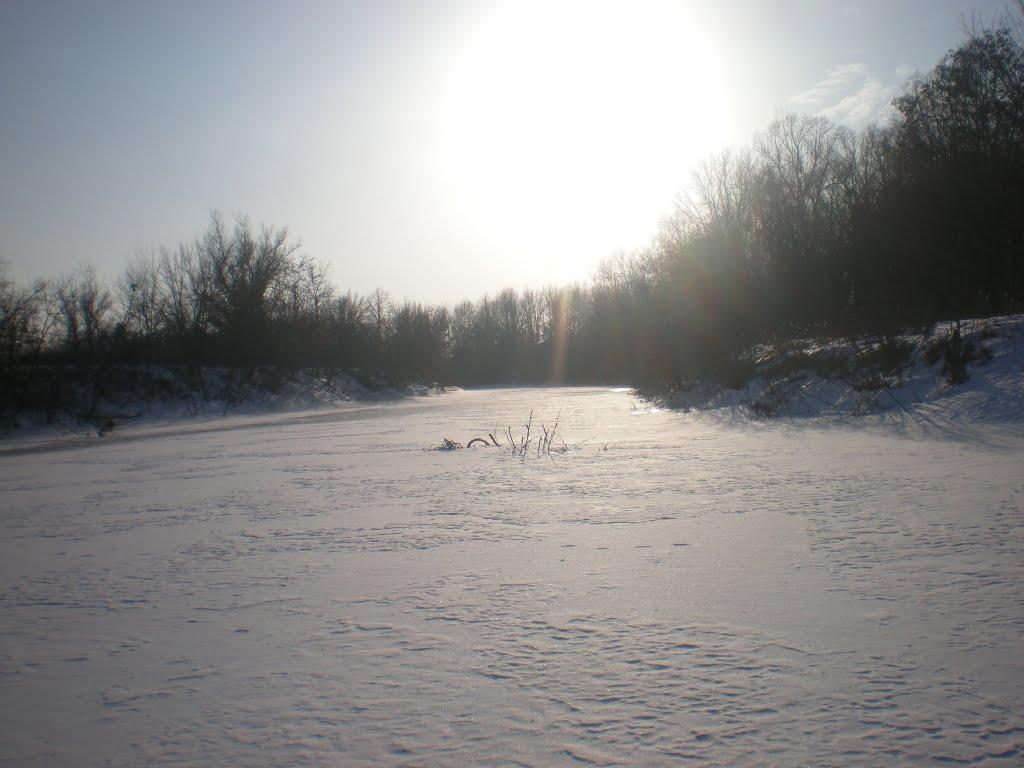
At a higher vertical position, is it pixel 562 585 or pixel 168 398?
pixel 168 398

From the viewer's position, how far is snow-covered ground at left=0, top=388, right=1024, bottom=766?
1.93m

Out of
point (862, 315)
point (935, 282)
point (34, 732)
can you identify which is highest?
point (935, 282)

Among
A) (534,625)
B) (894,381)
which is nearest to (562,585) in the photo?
(534,625)

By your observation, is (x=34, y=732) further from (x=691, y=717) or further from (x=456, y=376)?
(x=456, y=376)

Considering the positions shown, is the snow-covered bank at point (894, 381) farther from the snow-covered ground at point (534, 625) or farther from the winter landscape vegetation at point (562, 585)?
the snow-covered ground at point (534, 625)

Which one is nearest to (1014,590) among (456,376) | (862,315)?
(862,315)

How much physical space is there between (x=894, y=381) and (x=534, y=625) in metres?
11.9

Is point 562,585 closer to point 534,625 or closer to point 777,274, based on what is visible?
point 534,625

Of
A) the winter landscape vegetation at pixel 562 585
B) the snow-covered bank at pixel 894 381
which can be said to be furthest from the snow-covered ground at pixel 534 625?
the snow-covered bank at pixel 894 381

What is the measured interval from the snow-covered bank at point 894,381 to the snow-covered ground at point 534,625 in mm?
4548

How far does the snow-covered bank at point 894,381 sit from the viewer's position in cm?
999

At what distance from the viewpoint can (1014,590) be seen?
9.55 feet

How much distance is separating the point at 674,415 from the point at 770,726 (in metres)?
14.2

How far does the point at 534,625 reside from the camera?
2.81 metres
